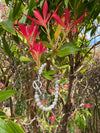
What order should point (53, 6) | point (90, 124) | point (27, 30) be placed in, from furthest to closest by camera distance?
point (90, 124) < point (53, 6) < point (27, 30)

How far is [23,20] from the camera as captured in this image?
1.24 ft

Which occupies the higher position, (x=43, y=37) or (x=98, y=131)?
(x=43, y=37)

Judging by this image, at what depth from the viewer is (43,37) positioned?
1.42ft

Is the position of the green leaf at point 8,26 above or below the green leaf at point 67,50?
above

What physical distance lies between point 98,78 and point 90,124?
71 centimetres

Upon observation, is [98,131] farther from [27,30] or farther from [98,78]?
[27,30]

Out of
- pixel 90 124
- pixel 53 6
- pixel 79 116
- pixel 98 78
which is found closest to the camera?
pixel 53 6

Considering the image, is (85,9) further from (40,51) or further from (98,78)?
(98,78)

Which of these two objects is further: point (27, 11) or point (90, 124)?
point (90, 124)

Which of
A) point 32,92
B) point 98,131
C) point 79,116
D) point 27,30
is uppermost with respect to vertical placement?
point 27,30

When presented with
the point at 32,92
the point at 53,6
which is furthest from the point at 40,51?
the point at 32,92

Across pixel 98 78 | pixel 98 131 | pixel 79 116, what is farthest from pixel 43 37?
pixel 98 131

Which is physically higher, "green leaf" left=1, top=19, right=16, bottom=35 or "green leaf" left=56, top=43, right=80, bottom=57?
"green leaf" left=1, top=19, right=16, bottom=35

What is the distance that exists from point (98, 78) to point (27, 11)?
5.70ft
